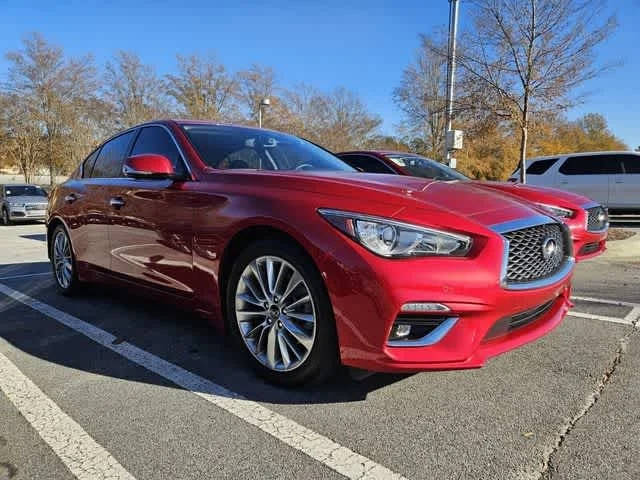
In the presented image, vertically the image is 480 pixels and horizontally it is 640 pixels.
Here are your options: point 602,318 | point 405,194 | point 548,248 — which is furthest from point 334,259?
point 602,318

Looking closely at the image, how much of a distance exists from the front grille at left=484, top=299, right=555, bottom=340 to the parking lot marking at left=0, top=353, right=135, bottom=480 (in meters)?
1.69

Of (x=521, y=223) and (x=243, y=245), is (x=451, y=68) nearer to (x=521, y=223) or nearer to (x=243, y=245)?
(x=521, y=223)

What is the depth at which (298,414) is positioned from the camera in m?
2.37

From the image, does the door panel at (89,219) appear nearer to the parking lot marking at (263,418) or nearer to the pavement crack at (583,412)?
the parking lot marking at (263,418)

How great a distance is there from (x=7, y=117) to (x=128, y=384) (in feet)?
98.4

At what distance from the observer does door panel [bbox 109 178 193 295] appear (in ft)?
10.3

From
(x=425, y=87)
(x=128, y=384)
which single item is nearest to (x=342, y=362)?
(x=128, y=384)

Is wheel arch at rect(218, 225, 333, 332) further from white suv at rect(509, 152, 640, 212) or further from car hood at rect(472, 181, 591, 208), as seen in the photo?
white suv at rect(509, 152, 640, 212)

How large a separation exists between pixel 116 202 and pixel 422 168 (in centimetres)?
425

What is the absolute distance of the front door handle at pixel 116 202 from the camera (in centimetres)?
380

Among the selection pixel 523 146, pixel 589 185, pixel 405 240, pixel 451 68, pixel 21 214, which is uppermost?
pixel 451 68

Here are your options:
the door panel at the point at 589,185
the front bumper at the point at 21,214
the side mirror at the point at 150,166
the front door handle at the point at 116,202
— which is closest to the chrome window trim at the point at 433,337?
the side mirror at the point at 150,166

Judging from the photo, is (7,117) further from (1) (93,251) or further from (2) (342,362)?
(2) (342,362)

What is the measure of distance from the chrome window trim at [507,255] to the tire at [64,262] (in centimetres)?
396
